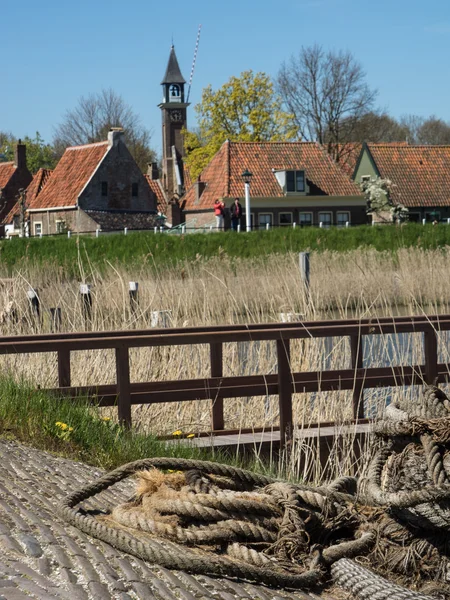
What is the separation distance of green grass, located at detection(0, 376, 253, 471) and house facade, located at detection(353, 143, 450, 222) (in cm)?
4896

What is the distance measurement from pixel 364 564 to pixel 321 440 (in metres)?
3.04

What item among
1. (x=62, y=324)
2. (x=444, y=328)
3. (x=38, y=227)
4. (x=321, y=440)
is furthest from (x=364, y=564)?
(x=38, y=227)

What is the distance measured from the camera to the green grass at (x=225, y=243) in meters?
24.8

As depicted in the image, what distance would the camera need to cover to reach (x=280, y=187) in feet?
162

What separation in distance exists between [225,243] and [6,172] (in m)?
40.3

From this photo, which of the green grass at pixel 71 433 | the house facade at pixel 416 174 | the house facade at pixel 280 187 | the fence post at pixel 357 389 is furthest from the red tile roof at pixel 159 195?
the green grass at pixel 71 433

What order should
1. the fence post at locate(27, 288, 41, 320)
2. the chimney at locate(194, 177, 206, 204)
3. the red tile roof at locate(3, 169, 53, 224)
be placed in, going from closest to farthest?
the fence post at locate(27, 288, 41, 320)
the chimney at locate(194, 177, 206, 204)
the red tile roof at locate(3, 169, 53, 224)

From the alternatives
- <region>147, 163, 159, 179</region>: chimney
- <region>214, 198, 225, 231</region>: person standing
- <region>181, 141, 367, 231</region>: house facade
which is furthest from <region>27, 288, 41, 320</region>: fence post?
<region>147, 163, 159, 179</region>: chimney

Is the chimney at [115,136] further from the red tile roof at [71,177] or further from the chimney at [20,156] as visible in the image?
the chimney at [20,156]

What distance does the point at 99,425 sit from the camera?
20.1ft

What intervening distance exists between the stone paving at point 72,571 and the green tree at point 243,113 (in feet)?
177

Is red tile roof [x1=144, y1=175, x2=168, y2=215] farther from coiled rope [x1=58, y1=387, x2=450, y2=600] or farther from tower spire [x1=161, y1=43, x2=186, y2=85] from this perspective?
coiled rope [x1=58, y1=387, x2=450, y2=600]

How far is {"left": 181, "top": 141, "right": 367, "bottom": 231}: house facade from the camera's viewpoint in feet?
161

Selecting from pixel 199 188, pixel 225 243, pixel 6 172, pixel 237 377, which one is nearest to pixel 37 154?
pixel 6 172
